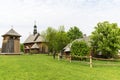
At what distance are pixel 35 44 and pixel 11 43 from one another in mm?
Answer: 14644

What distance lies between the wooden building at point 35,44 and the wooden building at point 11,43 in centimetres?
1126

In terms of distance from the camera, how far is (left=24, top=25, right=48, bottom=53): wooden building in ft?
257

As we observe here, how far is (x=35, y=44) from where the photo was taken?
80.1m

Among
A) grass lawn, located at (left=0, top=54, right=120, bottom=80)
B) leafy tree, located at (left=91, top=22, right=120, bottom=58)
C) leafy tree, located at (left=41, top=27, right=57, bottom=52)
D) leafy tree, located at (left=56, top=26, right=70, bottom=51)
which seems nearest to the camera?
grass lawn, located at (left=0, top=54, right=120, bottom=80)

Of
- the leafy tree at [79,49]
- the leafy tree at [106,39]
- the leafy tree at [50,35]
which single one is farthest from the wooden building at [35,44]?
the leafy tree at [79,49]

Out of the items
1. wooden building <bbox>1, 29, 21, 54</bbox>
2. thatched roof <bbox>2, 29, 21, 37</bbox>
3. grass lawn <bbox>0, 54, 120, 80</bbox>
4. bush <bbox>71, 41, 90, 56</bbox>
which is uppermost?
thatched roof <bbox>2, 29, 21, 37</bbox>

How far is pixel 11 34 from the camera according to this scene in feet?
220

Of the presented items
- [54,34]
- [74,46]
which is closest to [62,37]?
[54,34]

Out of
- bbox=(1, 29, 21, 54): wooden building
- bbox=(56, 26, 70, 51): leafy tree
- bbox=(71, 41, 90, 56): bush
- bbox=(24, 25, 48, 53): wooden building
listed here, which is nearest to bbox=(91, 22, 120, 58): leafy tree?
bbox=(71, 41, 90, 56): bush

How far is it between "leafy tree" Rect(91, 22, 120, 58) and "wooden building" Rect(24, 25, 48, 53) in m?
31.0

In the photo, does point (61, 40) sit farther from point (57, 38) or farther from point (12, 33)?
point (12, 33)

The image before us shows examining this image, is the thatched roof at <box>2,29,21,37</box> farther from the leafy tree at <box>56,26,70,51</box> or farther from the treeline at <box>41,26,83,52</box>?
the leafy tree at <box>56,26,70,51</box>

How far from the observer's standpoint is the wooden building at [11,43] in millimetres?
65312

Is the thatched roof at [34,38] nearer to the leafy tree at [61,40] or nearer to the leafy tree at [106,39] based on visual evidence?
the leafy tree at [61,40]
